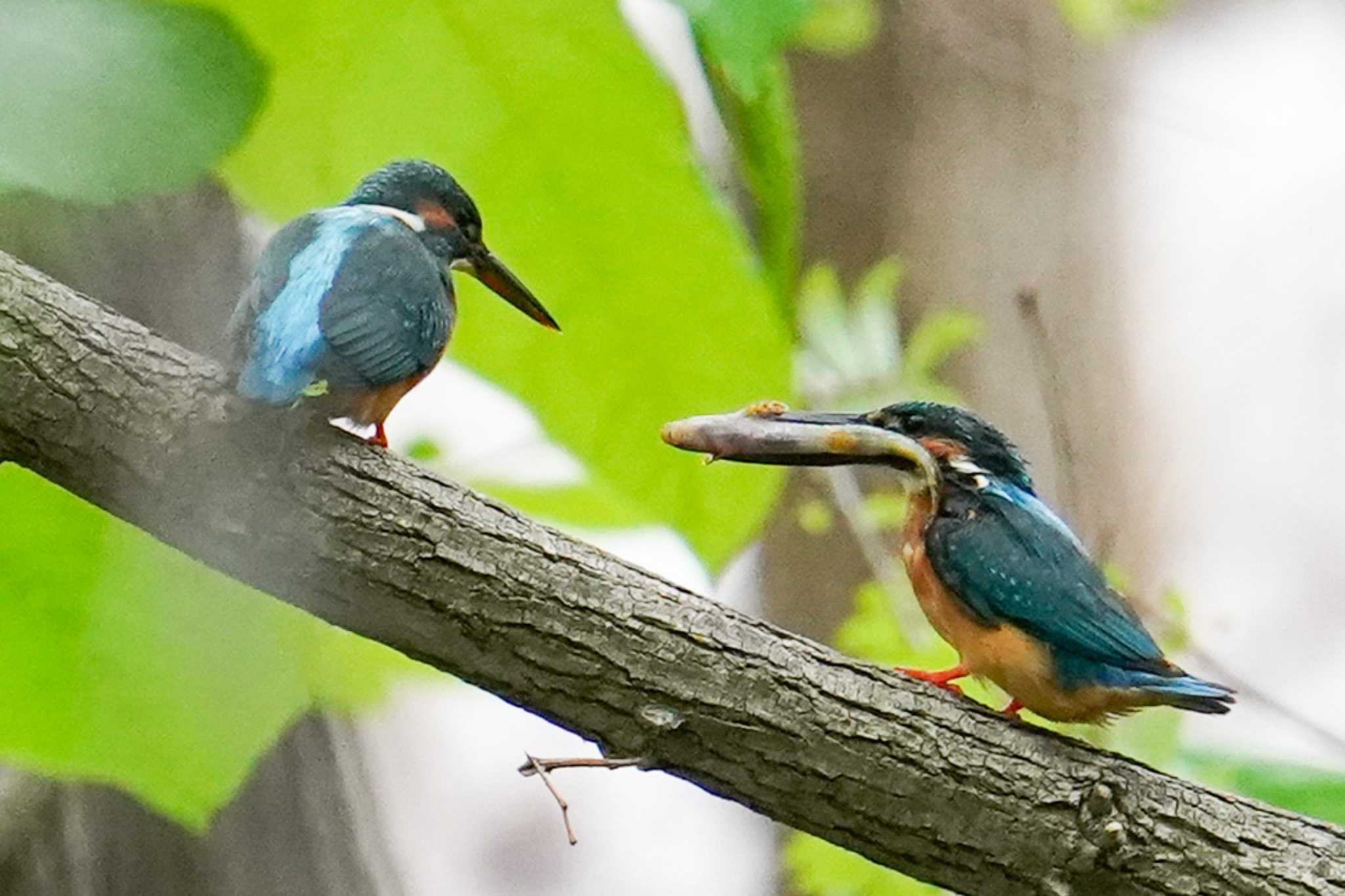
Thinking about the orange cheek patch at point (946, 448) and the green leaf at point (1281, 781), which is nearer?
the orange cheek patch at point (946, 448)

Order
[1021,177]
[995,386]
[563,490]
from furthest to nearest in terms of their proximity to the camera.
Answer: [1021,177]
[995,386]
[563,490]

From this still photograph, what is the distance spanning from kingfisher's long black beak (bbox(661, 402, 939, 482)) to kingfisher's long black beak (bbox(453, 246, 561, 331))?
8 cm

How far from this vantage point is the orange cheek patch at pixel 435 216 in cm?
63

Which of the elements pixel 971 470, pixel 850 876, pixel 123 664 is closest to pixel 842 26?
pixel 850 876

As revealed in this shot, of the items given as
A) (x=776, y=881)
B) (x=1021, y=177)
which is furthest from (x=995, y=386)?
(x=776, y=881)

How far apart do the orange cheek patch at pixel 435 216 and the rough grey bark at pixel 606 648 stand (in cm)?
9

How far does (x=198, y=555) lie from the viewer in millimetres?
589

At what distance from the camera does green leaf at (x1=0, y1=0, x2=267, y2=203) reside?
58 centimetres

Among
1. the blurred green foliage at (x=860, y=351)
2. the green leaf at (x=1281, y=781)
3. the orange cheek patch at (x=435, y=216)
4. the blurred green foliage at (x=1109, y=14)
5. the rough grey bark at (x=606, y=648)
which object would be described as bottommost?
the rough grey bark at (x=606, y=648)

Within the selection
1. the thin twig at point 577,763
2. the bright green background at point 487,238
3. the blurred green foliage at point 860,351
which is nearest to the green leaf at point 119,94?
the bright green background at point 487,238

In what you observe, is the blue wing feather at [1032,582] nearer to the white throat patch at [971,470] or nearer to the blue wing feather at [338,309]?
the white throat patch at [971,470]

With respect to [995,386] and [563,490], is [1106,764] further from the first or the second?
[995,386]

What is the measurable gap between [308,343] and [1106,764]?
1.08 ft

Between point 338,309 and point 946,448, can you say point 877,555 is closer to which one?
point 946,448
